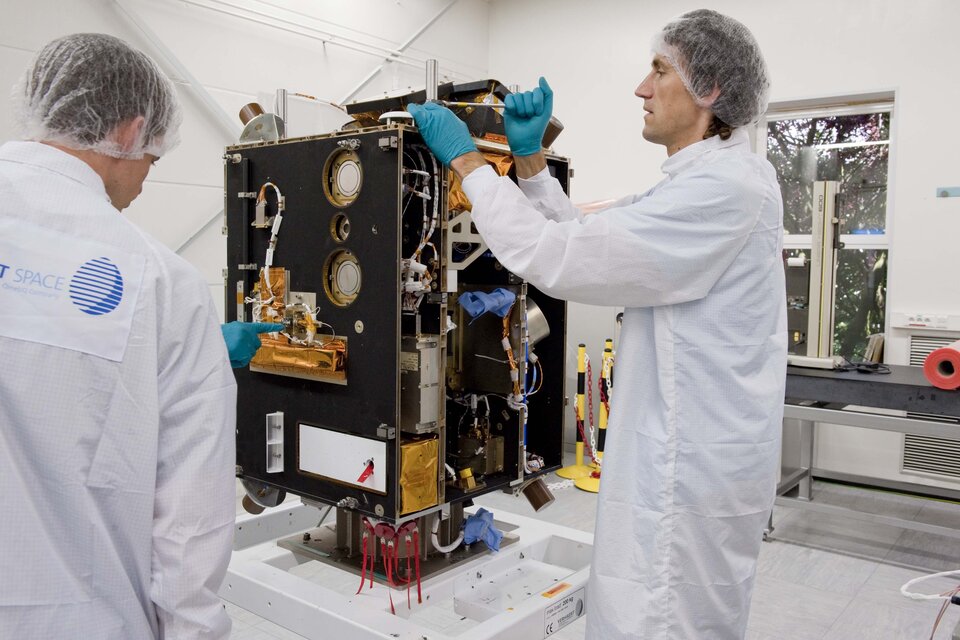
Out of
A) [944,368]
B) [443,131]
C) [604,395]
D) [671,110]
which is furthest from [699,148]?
[604,395]

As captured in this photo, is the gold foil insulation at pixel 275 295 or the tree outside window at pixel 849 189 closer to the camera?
the gold foil insulation at pixel 275 295

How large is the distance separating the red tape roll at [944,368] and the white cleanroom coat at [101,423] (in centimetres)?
281

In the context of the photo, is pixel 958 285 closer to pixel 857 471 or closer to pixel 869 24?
pixel 857 471

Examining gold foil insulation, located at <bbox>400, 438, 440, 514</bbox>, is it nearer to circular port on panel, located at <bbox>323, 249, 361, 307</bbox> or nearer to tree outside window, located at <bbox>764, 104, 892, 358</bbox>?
circular port on panel, located at <bbox>323, 249, 361, 307</bbox>

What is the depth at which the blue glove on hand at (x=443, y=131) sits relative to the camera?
1.60 metres

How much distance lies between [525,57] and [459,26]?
0.57 meters

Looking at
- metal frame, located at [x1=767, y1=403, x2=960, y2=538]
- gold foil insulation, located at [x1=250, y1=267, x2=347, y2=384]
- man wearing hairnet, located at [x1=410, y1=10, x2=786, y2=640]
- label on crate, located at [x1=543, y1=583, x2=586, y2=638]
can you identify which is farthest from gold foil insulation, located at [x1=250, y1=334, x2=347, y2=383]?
metal frame, located at [x1=767, y1=403, x2=960, y2=538]

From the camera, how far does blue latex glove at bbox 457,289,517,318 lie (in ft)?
5.90

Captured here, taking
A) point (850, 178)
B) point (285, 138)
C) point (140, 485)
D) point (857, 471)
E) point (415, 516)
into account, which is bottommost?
point (857, 471)

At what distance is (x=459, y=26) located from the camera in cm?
583

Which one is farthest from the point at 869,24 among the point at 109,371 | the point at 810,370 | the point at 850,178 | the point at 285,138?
the point at 109,371

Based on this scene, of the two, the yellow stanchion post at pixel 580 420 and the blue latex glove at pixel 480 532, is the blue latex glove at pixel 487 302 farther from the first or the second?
the yellow stanchion post at pixel 580 420

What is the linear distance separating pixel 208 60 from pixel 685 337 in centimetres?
350

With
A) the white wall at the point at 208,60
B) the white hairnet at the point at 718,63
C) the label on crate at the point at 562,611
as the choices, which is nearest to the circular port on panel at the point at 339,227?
the white hairnet at the point at 718,63
